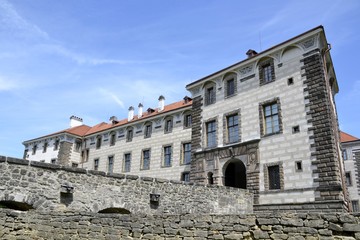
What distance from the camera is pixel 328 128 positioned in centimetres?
1530

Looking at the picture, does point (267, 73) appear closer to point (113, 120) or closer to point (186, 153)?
point (186, 153)

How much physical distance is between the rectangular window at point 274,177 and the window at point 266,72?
17.4ft

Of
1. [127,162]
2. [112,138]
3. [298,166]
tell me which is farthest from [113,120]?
[298,166]

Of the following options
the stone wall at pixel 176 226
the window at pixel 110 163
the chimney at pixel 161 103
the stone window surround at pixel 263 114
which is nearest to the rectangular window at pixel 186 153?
the chimney at pixel 161 103

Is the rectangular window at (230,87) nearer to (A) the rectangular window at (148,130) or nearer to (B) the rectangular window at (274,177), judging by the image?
(B) the rectangular window at (274,177)

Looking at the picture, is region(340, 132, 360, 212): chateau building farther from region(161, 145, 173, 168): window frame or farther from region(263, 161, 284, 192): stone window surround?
region(161, 145, 173, 168): window frame

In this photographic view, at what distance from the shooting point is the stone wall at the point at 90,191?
31.2 feet

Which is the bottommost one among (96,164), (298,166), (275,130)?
(298,166)

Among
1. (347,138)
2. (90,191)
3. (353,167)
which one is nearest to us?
(90,191)

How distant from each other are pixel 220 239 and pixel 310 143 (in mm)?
11265

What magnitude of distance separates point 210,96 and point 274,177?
7.70 meters

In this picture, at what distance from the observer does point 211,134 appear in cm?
2112

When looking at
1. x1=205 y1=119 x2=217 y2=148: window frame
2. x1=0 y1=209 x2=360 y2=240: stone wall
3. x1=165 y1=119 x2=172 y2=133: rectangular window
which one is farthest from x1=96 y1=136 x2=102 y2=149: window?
x1=0 y1=209 x2=360 y2=240: stone wall

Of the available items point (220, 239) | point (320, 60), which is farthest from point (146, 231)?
point (320, 60)
